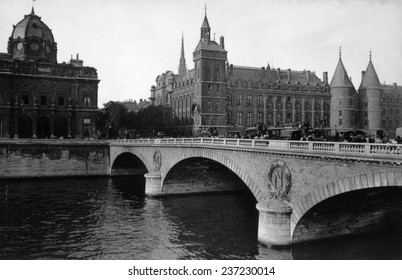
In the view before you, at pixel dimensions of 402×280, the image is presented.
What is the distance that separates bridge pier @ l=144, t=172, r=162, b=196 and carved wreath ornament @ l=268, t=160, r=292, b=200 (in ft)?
82.1

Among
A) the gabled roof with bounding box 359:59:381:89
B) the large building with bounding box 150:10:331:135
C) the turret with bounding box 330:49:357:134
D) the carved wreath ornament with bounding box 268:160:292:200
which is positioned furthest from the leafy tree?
the carved wreath ornament with bounding box 268:160:292:200

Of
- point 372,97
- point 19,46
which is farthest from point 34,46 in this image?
point 372,97

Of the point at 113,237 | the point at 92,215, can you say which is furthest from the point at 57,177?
the point at 113,237

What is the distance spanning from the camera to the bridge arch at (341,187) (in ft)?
66.5

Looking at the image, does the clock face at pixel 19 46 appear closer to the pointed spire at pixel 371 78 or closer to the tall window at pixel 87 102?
the tall window at pixel 87 102

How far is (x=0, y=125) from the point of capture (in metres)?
83.9

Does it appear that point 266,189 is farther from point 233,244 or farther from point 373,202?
point 373,202

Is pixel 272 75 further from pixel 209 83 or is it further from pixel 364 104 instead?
pixel 364 104

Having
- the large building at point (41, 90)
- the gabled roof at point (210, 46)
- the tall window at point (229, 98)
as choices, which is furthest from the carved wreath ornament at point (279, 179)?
the tall window at point (229, 98)

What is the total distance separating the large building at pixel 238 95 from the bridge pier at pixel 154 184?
4620 cm

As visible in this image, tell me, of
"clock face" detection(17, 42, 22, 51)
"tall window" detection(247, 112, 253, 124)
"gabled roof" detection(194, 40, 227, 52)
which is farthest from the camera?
"tall window" detection(247, 112, 253, 124)

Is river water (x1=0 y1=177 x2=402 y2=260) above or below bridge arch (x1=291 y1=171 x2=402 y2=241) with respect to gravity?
below

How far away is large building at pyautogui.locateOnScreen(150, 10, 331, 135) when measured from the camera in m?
99.0

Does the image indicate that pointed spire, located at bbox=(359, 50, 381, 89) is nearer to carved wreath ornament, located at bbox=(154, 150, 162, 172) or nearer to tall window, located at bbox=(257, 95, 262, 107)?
tall window, located at bbox=(257, 95, 262, 107)
